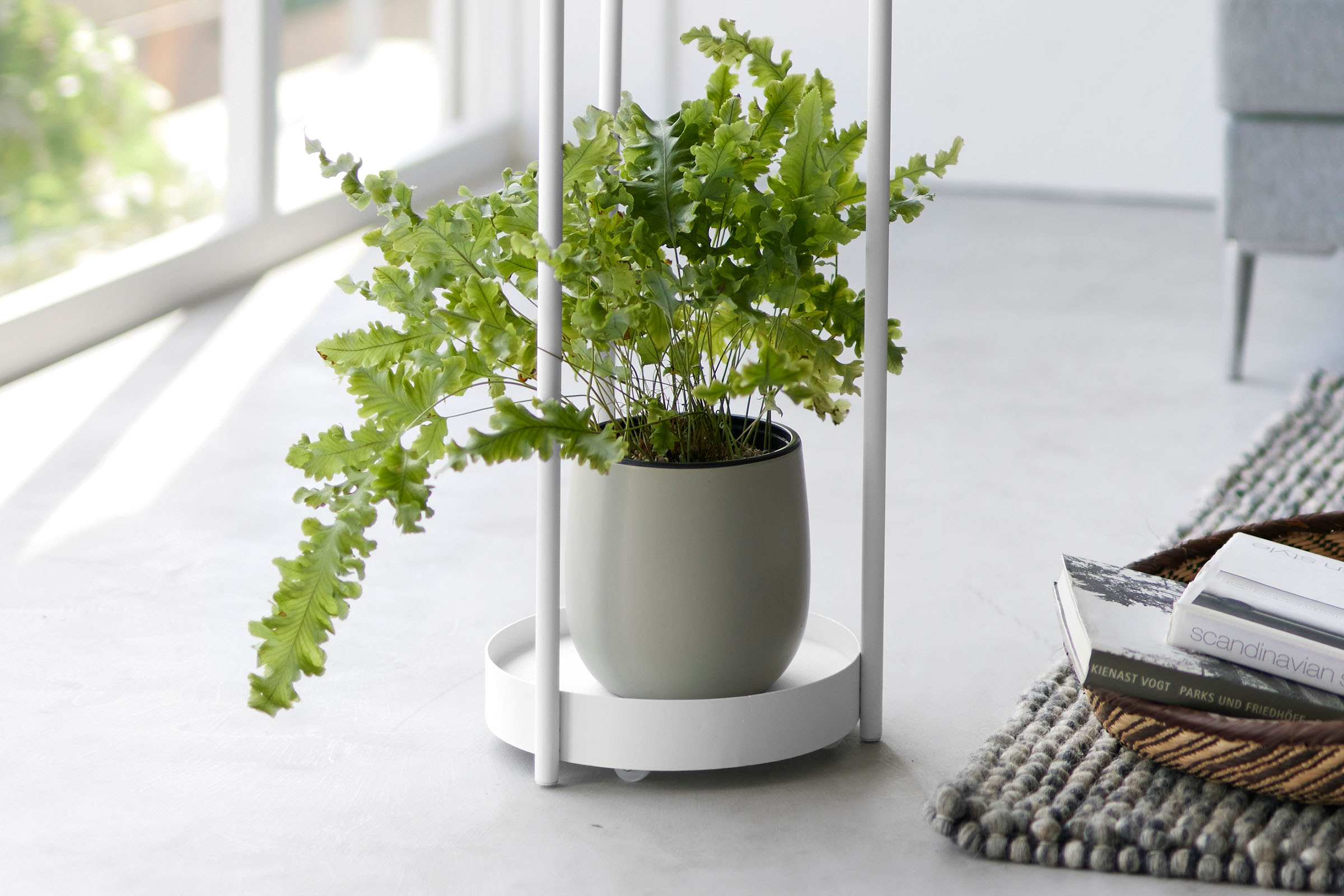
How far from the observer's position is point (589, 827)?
100 cm

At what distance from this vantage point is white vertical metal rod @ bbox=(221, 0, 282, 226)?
8.69ft

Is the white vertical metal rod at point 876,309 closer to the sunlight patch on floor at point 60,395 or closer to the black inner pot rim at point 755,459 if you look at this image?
the black inner pot rim at point 755,459

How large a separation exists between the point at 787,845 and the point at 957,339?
4.84 feet

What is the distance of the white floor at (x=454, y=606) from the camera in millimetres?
975

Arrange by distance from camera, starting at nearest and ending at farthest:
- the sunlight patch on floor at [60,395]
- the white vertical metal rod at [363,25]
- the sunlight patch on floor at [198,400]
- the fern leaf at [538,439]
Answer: the fern leaf at [538,439]
the sunlight patch on floor at [198,400]
the sunlight patch on floor at [60,395]
the white vertical metal rod at [363,25]

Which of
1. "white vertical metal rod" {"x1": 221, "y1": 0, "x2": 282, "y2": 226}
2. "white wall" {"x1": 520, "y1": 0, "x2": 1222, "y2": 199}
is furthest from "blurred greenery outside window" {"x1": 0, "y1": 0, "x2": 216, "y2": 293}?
"white wall" {"x1": 520, "y1": 0, "x2": 1222, "y2": 199}

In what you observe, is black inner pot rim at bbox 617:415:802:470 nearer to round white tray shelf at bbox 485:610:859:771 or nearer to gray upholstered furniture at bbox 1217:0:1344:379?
round white tray shelf at bbox 485:610:859:771

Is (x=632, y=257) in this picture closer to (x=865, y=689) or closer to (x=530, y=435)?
(x=530, y=435)

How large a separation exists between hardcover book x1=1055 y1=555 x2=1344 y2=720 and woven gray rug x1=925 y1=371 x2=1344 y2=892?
6 cm

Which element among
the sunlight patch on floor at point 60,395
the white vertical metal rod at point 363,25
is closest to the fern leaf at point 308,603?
the sunlight patch on floor at point 60,395

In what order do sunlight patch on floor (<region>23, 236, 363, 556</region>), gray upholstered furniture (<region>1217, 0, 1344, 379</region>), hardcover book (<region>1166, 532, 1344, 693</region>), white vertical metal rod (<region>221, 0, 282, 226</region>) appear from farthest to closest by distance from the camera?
white vertical metal rod (<region>221, 0, 282, 226</region>) → gray upholstered furniture (<region>1217, 0, 1344, 379</region>) → sunlight patch on floor (<region>23, 236, 363, 556</region>) → hardcover book (<region>1166, 532, 1344, 693</region>)

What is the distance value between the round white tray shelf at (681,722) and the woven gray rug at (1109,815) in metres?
0.10

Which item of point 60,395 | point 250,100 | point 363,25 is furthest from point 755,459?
point 363,25

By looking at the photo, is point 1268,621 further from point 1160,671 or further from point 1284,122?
point 1284,122
